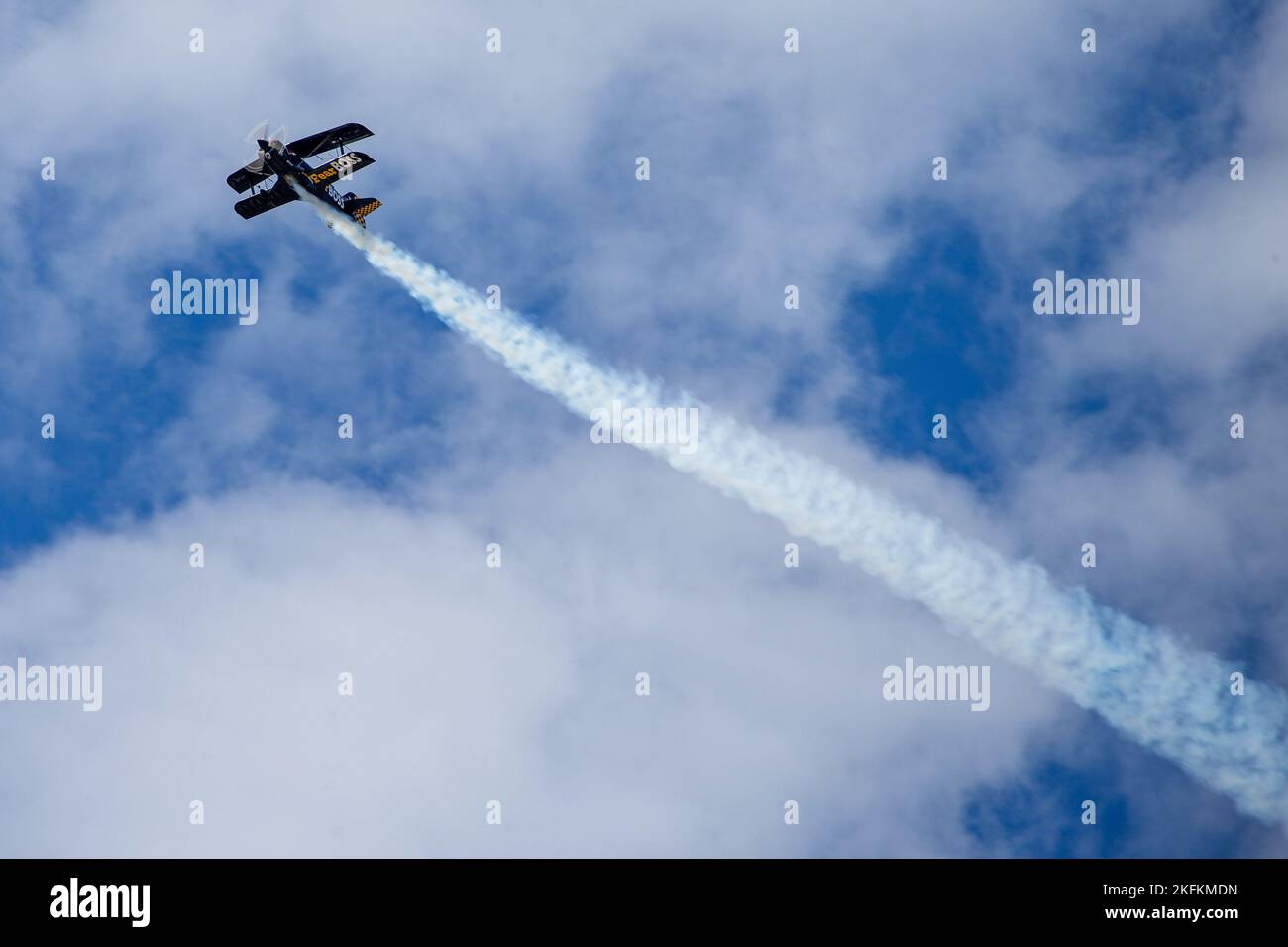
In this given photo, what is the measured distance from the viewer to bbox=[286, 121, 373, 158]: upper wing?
353 feet

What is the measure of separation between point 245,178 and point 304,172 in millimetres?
3386

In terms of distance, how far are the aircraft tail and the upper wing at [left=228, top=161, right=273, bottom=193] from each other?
4864 millimetres

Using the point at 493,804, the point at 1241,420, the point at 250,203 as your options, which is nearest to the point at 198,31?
the point at 250,203

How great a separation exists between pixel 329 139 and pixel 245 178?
5441 millimetres

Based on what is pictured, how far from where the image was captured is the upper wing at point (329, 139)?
108 metres

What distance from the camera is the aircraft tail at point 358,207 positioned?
360 ft

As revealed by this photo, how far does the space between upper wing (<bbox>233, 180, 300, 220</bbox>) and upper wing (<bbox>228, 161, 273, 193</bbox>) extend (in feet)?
2.78

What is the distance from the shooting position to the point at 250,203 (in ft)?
355

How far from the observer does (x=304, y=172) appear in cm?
10781

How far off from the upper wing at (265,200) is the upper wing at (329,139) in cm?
224

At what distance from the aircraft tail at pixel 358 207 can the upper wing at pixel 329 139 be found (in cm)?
321

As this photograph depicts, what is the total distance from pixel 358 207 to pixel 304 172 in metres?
3.95
